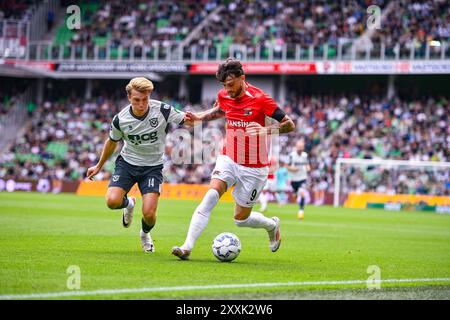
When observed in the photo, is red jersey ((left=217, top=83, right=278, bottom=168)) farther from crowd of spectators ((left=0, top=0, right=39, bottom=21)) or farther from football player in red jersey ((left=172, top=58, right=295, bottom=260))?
crowd of spectators ((left=0, top=0, right=39, bottom=21))

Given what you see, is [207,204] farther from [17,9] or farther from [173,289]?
[17,9]

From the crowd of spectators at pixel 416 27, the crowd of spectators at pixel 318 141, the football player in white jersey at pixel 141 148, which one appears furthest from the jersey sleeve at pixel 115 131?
the crowd of spectators at pixel 416 27

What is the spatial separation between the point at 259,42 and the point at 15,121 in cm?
1633

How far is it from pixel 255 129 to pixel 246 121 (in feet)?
1.12

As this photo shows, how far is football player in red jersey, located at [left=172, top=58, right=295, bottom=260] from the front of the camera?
1101cm

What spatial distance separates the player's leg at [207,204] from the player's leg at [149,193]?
1156 millimetres

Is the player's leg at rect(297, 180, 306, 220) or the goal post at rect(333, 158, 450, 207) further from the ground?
the goal post at rect(333, 158, 450, 207)

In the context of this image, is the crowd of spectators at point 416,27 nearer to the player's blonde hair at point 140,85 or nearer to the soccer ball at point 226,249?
the player's blonde hair at point 140,85

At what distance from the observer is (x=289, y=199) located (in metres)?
40.1

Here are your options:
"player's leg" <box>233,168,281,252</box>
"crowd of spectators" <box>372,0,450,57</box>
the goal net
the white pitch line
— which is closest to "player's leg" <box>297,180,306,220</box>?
the goal net

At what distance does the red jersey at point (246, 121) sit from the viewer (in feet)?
37.0

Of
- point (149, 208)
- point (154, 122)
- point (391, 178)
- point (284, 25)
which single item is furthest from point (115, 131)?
point (284, 25)
